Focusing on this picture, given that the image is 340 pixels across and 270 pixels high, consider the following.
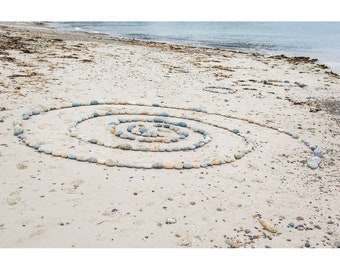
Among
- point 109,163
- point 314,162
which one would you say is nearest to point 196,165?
point 109,163

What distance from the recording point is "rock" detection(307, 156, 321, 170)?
269 inches

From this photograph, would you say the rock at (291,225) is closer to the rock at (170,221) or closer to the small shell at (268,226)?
the small shell at (268,226)

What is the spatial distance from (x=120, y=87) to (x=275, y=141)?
607 cm

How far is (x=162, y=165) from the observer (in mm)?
6316

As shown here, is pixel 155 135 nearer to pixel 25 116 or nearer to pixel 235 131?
pixel 235 131

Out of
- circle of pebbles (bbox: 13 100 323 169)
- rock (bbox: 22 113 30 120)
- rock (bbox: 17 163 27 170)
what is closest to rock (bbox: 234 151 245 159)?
circle of pebbles (bbox: 13 100 323 169)

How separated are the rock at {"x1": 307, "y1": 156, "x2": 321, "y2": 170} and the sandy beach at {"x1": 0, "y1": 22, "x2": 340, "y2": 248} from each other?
77 millimetres

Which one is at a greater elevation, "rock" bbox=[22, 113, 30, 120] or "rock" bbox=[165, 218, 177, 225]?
"rock" bbox=[22, 113, 30, 120]

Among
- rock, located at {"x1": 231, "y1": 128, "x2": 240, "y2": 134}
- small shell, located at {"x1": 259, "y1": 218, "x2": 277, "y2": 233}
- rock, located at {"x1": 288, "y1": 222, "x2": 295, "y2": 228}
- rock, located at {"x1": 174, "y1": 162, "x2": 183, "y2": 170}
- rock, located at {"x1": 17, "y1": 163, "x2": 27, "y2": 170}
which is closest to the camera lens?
small shell, located at {"x1": 259, "y1": 218, "x2": 277, "y2": 233}

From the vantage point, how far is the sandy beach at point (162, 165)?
448cm

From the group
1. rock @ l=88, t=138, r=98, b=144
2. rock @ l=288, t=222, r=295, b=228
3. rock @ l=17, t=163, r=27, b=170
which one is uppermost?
rock @ l=88, t=138, r=98, b=144

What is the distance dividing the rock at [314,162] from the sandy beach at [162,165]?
77 mm

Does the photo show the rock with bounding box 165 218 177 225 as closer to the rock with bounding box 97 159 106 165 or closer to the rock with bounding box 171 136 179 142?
the rock with bounding box 97 159 106 165

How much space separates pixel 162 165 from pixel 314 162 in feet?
9.48
